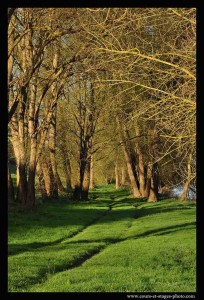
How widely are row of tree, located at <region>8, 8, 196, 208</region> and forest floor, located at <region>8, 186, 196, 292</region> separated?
2330 millimetres

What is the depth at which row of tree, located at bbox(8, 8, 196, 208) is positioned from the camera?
44.7 ft

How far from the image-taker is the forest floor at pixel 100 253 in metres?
11.5

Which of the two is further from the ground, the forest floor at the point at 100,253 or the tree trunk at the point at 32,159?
the tree trunk at the point at 32,159

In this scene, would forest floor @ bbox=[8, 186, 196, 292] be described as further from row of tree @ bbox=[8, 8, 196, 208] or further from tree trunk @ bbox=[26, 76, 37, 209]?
row of tree @ bbox=[8, 8, 196, 208]

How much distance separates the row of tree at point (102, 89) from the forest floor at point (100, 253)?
2.33m

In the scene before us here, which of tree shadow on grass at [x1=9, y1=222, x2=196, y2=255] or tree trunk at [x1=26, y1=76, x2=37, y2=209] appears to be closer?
tree shadow on grass at [x1=9, y1=222, x2=196, y2=255]

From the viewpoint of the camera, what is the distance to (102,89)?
16.8 m

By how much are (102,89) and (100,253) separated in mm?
5121

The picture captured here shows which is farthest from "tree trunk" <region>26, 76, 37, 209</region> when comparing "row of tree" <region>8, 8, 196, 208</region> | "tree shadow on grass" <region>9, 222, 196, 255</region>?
"tree shadow on grass" <region>9, 222, 196, 255</region>

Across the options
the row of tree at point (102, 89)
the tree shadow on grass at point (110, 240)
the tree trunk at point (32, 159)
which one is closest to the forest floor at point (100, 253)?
the tree shadow on grass at point (110, 240)

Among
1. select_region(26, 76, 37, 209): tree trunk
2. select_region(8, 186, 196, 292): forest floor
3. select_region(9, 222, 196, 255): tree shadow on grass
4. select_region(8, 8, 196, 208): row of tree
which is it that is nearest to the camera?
select_region(8, 186, 196, 292): forest floor

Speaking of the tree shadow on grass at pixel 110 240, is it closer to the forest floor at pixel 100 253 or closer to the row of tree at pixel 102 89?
the forest floor at pixel 100 253
